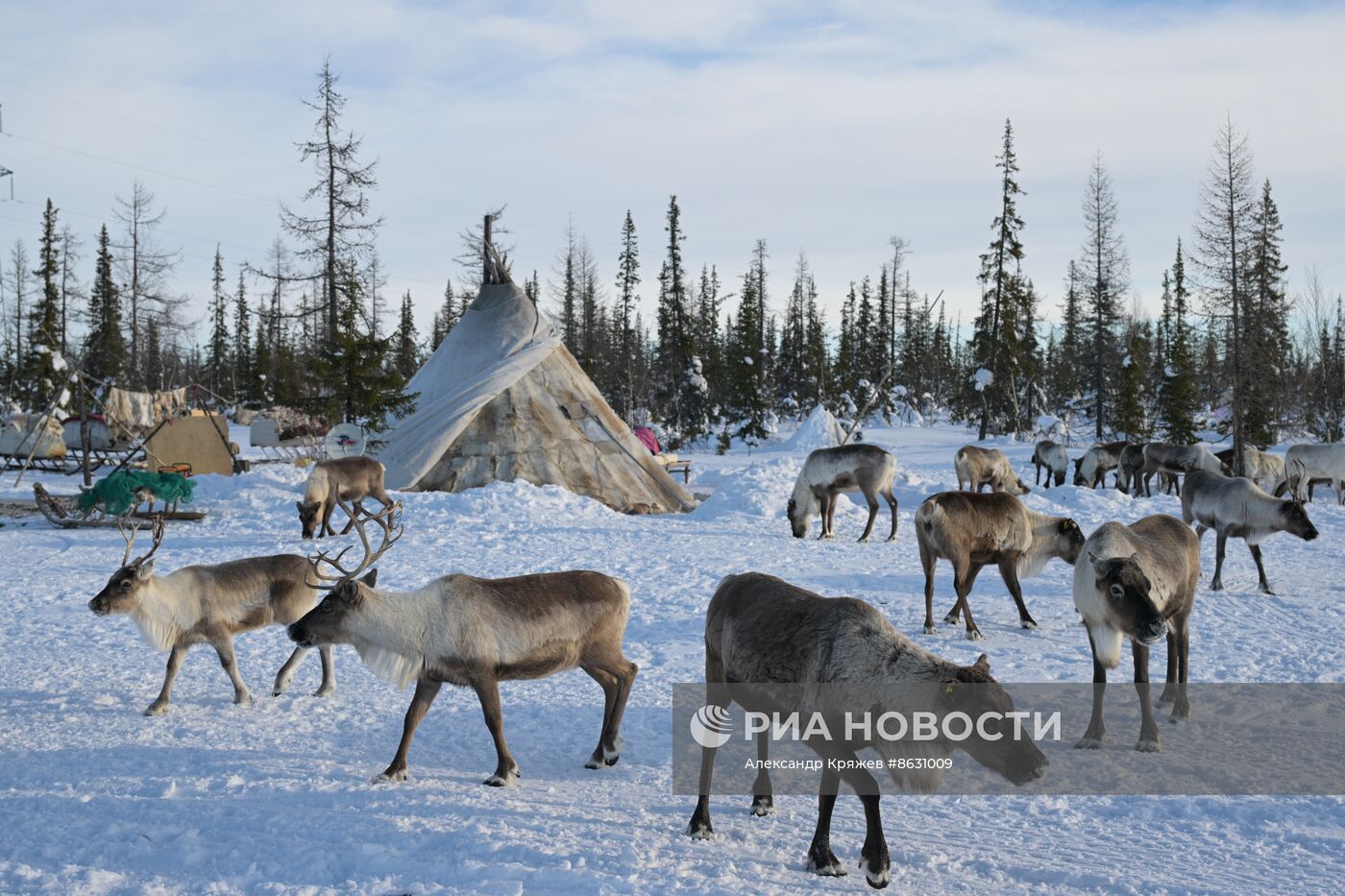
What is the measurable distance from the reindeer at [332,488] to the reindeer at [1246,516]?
12123 mm

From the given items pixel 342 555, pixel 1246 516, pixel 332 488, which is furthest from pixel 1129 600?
pixel 332 488

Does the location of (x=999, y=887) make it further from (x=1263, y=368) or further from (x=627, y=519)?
(x=1263, y=368)

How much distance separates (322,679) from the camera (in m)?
7.86

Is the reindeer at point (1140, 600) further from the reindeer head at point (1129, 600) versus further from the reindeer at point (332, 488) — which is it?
the reindeer at point (332, 488)

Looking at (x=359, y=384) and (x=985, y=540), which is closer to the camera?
(x=985, y=540)

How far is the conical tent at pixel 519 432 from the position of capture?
785 inches

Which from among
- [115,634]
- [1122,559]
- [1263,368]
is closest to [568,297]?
[1263,368]

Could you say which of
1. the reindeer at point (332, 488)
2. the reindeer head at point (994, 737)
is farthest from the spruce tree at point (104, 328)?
the reindeer head at point (994, 737)

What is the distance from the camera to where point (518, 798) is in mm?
5574

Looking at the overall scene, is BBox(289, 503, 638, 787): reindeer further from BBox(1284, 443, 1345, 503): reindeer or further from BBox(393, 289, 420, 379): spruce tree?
BBox(393, 289, 420, 379): spruce tree

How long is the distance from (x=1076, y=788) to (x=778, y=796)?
71.1 inches

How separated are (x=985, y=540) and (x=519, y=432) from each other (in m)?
12.6

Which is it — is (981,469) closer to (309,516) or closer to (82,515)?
(309,516)

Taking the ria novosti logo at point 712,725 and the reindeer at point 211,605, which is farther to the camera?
the reindeer at point 211,605
